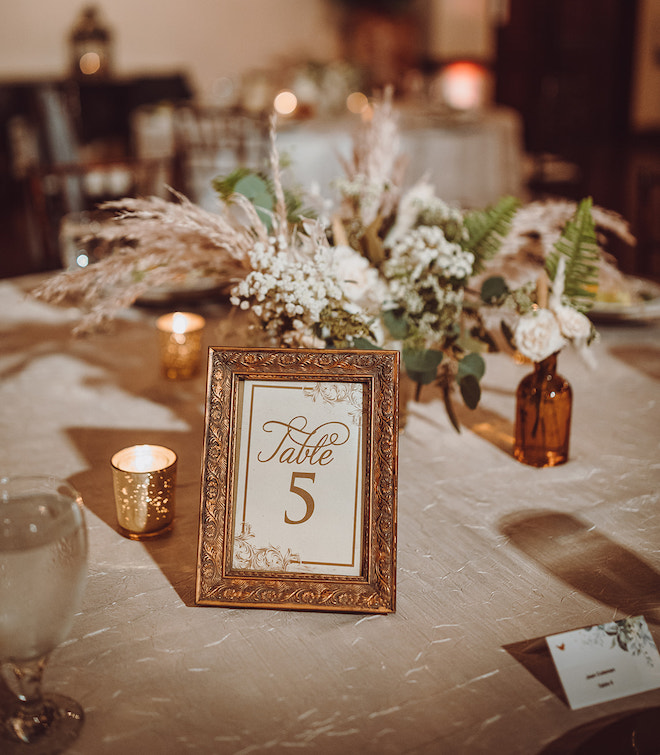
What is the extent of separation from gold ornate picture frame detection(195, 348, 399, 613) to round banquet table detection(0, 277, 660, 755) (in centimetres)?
3

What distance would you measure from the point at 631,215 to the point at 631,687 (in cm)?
487

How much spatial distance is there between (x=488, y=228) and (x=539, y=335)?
21 cm

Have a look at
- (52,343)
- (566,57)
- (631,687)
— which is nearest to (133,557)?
(631,687)

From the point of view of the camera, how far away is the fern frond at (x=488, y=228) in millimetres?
1039

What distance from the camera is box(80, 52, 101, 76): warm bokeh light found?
699 cm

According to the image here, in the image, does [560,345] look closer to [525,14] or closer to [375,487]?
[375,487]

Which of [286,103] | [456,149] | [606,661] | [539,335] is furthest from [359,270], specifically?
[286,103]

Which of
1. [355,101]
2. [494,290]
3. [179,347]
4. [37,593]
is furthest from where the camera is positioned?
[355,101]

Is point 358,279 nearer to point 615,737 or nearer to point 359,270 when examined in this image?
point 359,270

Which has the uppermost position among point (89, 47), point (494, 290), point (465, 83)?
point (89, 47)

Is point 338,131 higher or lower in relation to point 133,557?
higher

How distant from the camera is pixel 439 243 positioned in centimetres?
98

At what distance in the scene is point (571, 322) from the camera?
914 mm

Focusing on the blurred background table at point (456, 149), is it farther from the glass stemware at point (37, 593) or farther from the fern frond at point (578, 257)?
the glass stemware at point (37, 593)
